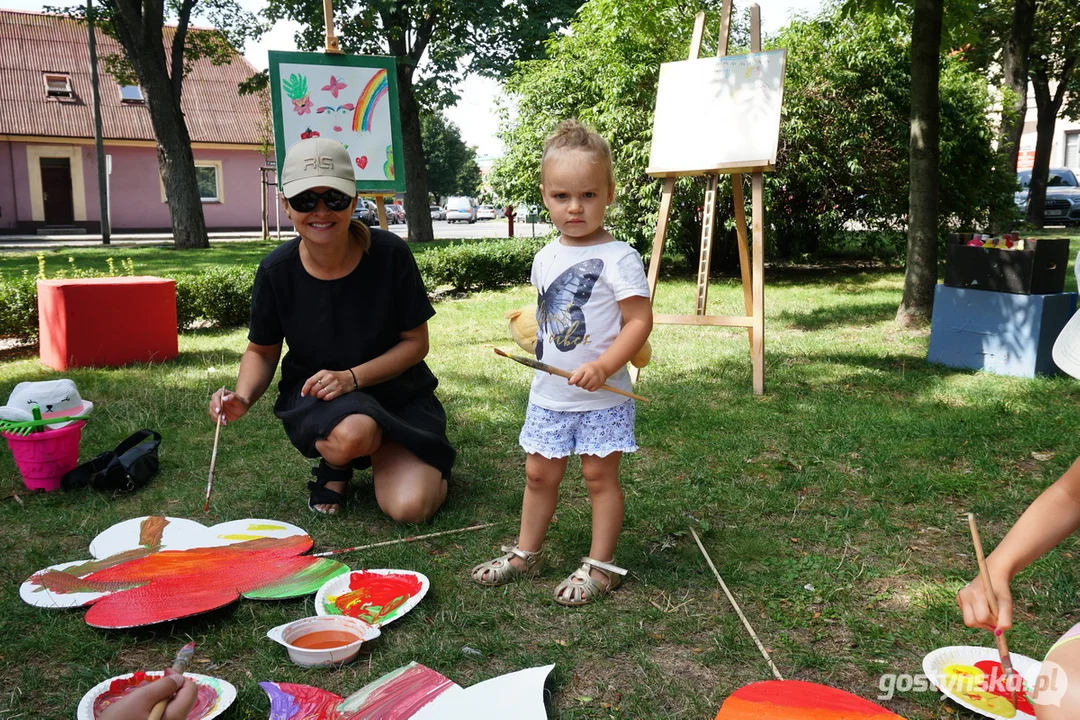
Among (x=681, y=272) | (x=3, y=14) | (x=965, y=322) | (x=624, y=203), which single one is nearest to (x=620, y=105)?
(x=624, y=203)

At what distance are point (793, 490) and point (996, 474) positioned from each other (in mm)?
741

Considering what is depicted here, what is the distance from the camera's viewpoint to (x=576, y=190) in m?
2.18

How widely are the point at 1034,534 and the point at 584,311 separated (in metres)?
1.19

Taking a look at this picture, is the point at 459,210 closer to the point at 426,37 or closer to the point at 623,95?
the point at 426,37

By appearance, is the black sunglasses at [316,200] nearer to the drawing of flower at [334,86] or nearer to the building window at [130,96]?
the drawing of flower at [334,86]

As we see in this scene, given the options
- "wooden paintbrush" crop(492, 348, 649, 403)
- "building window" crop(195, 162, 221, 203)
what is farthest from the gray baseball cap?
"building window" crop(195, 162, 221, 203)

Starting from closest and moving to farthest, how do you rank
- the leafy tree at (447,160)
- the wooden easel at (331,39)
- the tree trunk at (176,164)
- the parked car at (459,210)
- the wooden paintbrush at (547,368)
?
the wooden paintbrush at (547,368)
the wooden easel at (331,39)
the tree trunk at (176,164)
the parked car at (459,210)
the leafy tree at (447,160)

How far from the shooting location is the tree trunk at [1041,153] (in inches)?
645

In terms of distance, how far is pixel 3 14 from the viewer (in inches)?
936

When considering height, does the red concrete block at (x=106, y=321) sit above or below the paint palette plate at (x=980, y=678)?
above

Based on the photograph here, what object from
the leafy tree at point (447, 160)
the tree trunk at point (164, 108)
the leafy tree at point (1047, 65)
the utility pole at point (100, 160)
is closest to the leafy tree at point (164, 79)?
the tree trunk at point (164, 108)

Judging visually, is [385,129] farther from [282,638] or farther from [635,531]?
[282,638]

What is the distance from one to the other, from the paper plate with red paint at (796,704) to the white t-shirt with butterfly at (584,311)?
2.60 ft

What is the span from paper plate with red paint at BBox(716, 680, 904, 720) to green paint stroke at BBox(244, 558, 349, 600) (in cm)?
110
